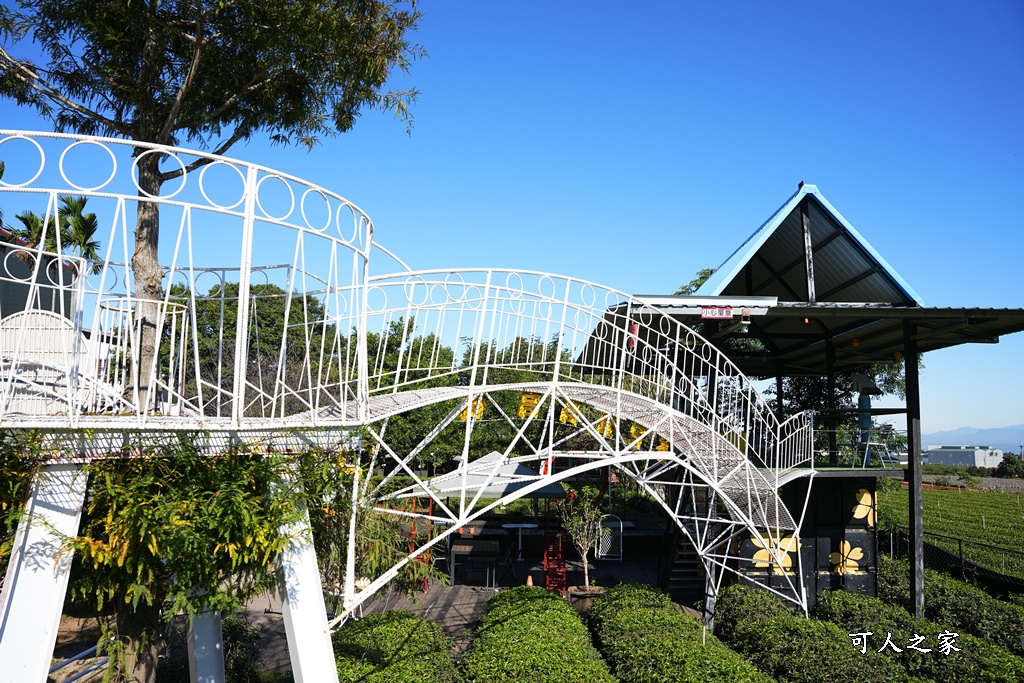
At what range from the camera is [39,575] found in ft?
12.9

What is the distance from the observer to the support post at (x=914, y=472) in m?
13.3

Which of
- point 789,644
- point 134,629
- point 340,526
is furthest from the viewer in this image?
point 789,644

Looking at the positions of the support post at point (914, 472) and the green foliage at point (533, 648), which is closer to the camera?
the green foliage at point (533, 648)

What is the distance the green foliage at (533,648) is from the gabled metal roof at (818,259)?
6.45 meters

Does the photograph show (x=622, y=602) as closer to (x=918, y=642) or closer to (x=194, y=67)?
(x=918, y=642)

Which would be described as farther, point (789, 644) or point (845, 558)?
point (845, 558)

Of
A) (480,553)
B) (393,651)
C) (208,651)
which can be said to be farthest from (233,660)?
(480,553)

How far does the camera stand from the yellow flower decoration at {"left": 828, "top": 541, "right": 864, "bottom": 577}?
14922 mm

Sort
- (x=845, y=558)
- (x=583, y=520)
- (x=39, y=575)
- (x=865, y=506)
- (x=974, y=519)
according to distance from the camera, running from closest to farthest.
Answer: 1. (x=39, y=575)
2. (x=845, y=558)
3. (x=865, y=506)
4. (x=583, y=520)
5. (x=974, y=519)

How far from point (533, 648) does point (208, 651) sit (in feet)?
15.9

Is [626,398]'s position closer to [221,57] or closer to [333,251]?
[333,251]

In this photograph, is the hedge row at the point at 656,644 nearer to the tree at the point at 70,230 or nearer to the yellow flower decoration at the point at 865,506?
the yellow flower decoration at the point at 865,506

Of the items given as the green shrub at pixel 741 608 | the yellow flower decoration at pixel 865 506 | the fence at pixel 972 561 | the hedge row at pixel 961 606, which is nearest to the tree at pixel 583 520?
the green shrub at pixel 741 608

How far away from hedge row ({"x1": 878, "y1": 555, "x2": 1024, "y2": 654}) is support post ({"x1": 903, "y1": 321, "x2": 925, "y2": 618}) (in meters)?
0.42
